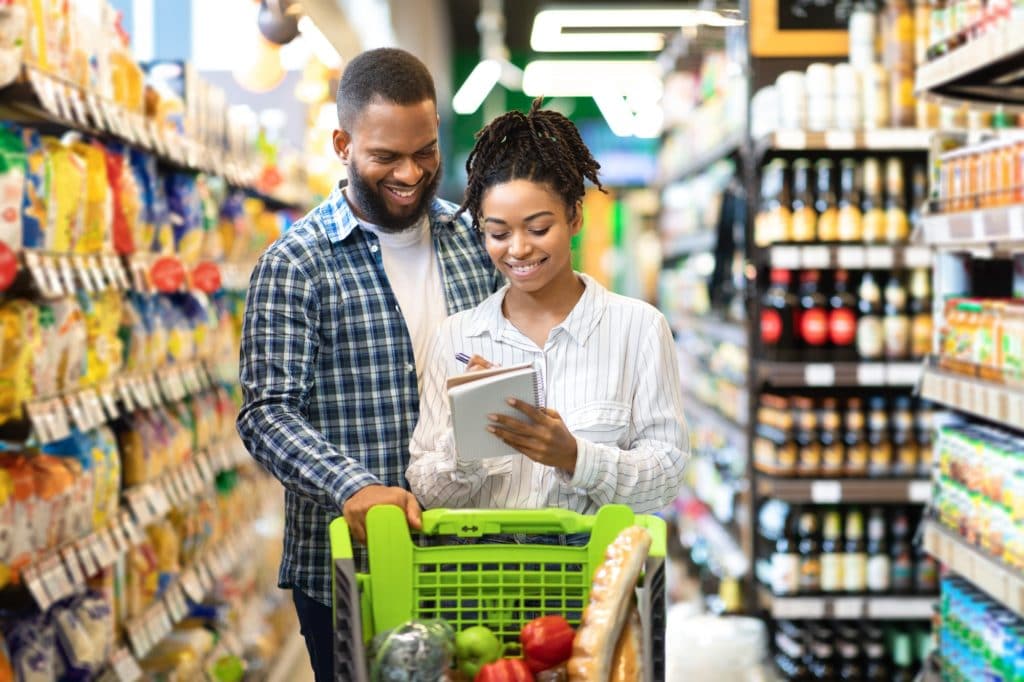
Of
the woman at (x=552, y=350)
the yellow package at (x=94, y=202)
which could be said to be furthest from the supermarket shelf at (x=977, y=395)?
the yellow package at (x=94, y=202)

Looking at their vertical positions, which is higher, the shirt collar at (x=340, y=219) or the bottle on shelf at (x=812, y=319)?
the shirt collar at (x=340, y=219)

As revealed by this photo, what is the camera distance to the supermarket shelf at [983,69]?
10.1 ft

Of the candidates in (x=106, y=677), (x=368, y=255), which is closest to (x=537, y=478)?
→ (x=368, y=255)

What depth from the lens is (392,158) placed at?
7.28 feet

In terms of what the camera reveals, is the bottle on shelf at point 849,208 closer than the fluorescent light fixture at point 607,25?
Yes

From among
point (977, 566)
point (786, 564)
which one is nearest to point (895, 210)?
point (786, 564)

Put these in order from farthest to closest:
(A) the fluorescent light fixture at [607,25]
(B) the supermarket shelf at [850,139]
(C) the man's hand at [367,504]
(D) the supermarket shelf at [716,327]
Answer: (A) the fluorescent light fixture at [607,25]
(D) the supermarket shelf at [716,327]
(B) the supermarket shelf at [850,139]
(C) the man's hand at [367,504]

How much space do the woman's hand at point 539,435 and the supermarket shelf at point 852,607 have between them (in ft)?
11.0

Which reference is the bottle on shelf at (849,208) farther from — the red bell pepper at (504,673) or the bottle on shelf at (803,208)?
the red bell pepper at (504,673)

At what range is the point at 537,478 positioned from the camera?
2059mm

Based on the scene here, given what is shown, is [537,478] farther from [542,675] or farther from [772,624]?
[772,624]

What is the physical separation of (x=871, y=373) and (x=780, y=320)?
41 centimetres

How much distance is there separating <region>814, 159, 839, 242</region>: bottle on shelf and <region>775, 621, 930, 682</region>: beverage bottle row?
158 cm

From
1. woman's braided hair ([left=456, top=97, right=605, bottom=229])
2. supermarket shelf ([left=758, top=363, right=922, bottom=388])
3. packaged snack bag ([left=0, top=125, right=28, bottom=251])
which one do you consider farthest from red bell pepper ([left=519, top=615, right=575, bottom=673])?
supermarket shelf ([left=758, top=363, right=922, bottom=388])
